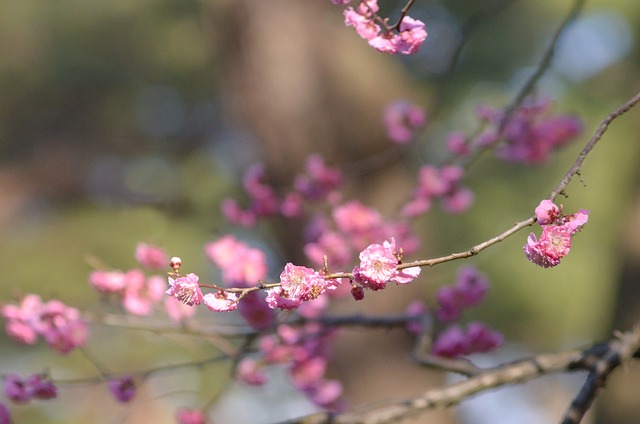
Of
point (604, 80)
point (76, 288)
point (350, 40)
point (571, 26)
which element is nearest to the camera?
point (571, 26)

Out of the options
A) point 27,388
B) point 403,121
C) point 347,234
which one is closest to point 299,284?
point 27,388

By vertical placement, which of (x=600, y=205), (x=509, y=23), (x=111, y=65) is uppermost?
(x=111, y=65)

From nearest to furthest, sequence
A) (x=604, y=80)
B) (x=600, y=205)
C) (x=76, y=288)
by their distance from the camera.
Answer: (x=604, y=80), (x=600, y=205), (x=76, y=288)

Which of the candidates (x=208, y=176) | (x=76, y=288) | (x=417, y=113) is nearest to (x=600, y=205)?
(x=208, y=176)

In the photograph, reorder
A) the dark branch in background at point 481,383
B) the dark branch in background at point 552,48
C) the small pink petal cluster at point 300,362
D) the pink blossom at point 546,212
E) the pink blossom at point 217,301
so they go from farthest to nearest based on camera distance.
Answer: the small pink petal cluster at point 300,362 → the dark branch in background at point 552,48 → the dark branch in background at point 481,383 → the pink blossom at point 217,301 → the pink blossom at point 546,212

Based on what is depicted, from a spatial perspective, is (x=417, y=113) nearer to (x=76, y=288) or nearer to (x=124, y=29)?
(x=124, y=29)

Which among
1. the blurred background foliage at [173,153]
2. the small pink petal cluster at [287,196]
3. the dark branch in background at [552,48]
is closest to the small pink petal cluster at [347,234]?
the small pink petal cluster at [287,196]

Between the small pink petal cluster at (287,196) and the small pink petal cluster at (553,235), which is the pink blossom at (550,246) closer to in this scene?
the small pink petal cluster at (553,235)

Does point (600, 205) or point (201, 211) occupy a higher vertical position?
point (201, 211)
